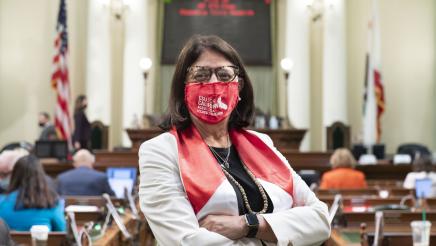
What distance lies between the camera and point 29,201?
16.8 feet

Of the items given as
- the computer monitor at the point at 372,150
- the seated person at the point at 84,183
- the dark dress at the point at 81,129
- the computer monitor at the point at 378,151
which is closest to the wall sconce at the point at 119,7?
the dark dress at the point at 81,129

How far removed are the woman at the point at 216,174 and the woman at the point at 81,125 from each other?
1161 cm

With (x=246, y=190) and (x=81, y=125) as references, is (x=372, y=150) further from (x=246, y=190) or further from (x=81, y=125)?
(x=246, y=190)

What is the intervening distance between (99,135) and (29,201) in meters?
11.5

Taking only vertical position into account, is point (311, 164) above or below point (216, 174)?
below

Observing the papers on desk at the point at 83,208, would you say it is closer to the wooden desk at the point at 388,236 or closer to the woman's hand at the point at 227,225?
the wooden desk at the point at 388,236

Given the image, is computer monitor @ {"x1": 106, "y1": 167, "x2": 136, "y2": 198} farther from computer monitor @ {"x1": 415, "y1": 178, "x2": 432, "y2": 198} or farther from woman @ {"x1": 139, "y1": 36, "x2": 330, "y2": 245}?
woman @ {"x1": 139, "y1": 36, "x2": 330, "y2": 245}

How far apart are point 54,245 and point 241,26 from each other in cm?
1546

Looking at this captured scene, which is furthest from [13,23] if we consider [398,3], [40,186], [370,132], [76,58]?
[40,186]

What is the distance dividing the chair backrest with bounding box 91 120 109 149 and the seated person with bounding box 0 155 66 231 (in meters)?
11.3

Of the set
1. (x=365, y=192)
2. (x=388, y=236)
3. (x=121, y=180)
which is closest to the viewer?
(x=388, y=236)

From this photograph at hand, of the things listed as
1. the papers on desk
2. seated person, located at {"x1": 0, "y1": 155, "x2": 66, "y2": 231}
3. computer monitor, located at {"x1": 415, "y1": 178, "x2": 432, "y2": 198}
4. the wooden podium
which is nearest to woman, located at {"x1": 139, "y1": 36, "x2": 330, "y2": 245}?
seated person, located at {"x1": 0, "y1": 155, "x2": 66, "y2": 231}

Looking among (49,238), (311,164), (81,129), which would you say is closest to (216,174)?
(49,238)

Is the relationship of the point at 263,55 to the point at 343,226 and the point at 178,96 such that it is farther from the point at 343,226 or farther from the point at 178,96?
the point at 178,96
